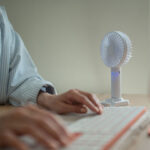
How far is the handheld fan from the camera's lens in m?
1.15

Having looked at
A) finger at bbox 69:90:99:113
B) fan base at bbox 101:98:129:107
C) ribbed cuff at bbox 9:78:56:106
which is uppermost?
finger at bbox 69:90:99:113

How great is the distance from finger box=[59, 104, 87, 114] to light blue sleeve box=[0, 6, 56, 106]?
23 cm

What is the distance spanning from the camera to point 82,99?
0.89 m

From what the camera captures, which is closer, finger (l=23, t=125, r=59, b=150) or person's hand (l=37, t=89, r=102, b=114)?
finger (l=23, t=125, r=59, b=150)

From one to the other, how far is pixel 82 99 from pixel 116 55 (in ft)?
1.15

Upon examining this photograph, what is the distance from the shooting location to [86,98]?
89 cm

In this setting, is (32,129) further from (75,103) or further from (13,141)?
(75,103)

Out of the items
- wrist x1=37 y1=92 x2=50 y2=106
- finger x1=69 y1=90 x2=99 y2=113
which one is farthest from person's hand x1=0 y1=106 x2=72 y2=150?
wrist x1=37 y1=92 x2=50 y2=106

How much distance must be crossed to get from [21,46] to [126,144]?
84 cm

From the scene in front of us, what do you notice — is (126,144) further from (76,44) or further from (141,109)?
(76,44)

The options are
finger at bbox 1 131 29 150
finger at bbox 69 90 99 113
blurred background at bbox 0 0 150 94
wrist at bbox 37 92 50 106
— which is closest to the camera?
finger at bbox 1 131 29 150

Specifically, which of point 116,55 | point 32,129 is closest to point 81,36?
point 116,55

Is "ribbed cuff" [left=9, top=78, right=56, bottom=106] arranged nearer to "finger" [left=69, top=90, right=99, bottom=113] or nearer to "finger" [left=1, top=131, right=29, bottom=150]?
"finger" [left=69, top=90, right=99, bottom=113]

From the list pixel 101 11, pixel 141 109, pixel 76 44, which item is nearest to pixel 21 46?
pixel 76 44
